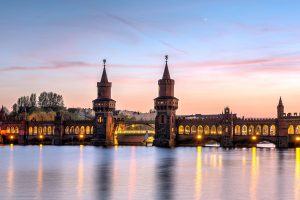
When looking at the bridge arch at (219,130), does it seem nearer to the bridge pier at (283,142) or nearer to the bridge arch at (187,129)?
the bridge arch at (187,129)

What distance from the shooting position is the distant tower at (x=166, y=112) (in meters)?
158

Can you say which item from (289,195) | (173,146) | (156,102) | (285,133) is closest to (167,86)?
(156,102)

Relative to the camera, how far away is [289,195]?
135 ft

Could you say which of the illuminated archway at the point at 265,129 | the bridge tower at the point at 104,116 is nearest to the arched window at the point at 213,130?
the illuminated archway at the point at 265,129

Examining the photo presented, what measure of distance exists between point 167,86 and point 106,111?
21.1 m

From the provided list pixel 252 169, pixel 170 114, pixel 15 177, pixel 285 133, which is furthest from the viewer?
pixel 170 114

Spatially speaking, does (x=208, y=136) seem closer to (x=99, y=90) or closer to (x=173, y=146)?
(x=173, y=146)

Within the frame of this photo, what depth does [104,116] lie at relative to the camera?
553ft

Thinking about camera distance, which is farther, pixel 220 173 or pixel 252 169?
pixel 252 169

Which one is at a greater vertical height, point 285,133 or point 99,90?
point 99,90

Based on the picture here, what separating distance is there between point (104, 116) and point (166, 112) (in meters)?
20.4

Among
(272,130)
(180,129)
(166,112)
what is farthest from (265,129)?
(166,112)

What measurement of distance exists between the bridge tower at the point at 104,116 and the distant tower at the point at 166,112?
624 inches

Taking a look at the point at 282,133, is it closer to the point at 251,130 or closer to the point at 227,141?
the point at 251,130
